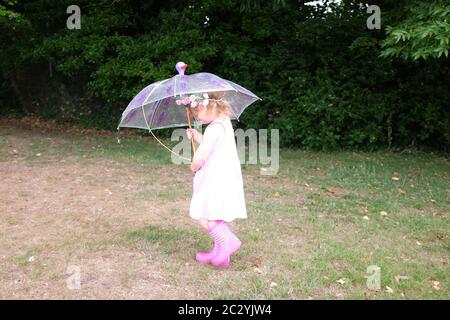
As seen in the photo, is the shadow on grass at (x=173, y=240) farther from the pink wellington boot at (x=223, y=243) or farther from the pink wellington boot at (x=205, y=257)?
the pink wellington boot at (x=223, y=243)

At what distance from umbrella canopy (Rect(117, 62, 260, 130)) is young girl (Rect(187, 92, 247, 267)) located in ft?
0.39

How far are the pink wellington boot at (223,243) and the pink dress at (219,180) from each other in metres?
0.15

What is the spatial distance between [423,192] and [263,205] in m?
2.49

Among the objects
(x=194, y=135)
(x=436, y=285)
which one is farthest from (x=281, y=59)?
(x=436, y=285)

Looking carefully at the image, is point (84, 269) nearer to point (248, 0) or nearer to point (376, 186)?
point (376, 186)

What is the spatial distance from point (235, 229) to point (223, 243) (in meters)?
1.14

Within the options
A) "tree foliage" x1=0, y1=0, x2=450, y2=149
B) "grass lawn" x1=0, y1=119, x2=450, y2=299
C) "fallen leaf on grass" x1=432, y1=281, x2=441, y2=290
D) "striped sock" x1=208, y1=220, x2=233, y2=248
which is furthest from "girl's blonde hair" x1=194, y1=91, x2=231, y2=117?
"tree foliage" x1=0, y1=0, x2=450, y2=149

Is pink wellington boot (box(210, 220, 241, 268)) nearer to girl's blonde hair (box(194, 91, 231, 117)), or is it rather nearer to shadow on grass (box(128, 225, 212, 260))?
shadow on grass (box(128, 225, 212, 260))

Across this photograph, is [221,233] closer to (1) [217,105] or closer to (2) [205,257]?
(2) [205,257]

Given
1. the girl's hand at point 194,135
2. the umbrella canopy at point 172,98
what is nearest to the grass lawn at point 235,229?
the girl's hand at point 194,135

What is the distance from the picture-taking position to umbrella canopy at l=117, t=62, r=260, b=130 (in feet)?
12.6

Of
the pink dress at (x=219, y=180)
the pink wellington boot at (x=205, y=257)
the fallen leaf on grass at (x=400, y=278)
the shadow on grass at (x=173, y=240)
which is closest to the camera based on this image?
the pink dress at (x=219, y=180)

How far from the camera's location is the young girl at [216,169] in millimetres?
3941

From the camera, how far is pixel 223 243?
415 centimetres
